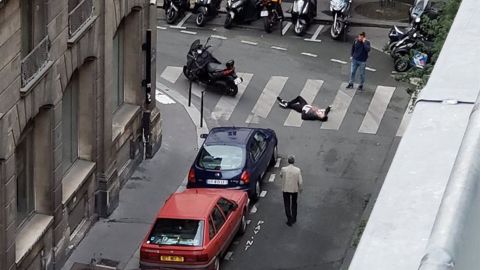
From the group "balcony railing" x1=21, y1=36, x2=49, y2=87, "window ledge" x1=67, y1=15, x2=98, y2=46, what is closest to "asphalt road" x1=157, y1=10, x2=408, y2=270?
"window ledge" x1=67, y1=15, x2=98, y2=46

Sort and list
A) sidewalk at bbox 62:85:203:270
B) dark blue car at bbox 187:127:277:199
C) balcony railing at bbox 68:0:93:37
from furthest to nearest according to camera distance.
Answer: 1. dark blue car at bbox 187:127:277:199
2. sidewalk at bbox 62:85:203:270
3. balcony railing at bbox 68:0:93:37

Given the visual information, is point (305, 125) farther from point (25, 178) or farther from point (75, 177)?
point (25, 178)

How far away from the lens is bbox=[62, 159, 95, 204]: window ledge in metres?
21.2

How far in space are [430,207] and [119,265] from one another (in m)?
18.4

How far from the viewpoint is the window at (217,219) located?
808 inches

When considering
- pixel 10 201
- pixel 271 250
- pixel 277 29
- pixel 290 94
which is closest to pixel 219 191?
pixel 271 250

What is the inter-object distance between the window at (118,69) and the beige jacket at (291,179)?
4.47m

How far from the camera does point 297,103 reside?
29.8 metres

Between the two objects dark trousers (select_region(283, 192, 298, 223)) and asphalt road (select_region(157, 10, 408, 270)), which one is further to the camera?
dark trousers (select_region(283, 192, 298, 223))

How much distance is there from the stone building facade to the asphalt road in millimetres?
3184

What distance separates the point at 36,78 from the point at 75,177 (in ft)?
11.8

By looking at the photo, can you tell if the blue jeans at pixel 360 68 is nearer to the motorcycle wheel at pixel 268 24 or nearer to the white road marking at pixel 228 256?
the motorcycle wheel at pixel 268 24

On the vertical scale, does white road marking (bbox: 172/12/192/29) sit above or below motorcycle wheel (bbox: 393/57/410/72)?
below

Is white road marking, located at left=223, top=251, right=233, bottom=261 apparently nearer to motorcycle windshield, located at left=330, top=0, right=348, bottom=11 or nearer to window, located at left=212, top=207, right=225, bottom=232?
window, located at left=212, top=207, right=225, bottom=232
